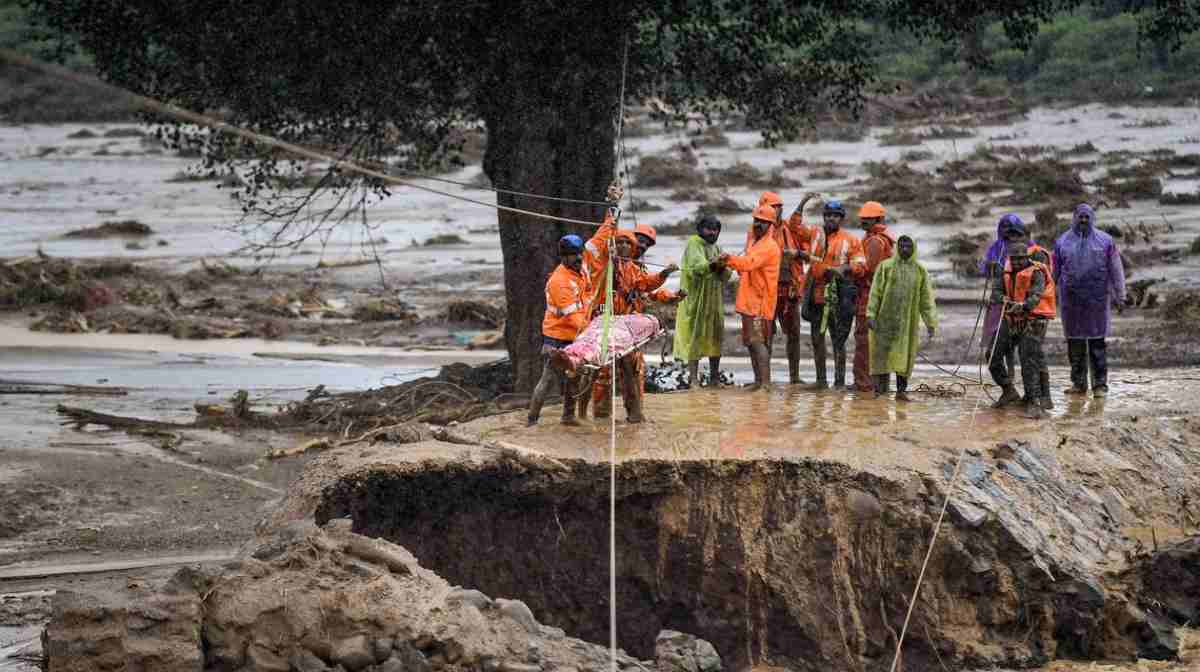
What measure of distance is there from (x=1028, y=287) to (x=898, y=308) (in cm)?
95

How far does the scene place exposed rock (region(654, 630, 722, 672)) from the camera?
815 centimetres

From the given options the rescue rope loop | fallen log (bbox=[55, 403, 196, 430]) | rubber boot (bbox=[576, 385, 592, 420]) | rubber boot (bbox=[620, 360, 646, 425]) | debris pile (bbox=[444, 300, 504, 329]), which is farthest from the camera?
debris pile (bbox=[444, 300, 504, 329])

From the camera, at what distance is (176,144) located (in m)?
13.3

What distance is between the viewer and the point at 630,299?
1048 centimetres

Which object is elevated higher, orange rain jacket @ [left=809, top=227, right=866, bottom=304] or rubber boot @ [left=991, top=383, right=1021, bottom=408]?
orange rain jacket @ [left=809, top=227, right=866, bottom=304]

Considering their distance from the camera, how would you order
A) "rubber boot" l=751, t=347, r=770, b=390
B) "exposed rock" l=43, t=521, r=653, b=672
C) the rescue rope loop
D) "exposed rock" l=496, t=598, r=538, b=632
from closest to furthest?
1. "exposed rock" l=43, t=521, r=653, b=672
2. "exposed rock" l=496, t=598, r=538, b=632
3. "rubber boot" l=751, t=347, r=770, b=390
4. the rescue rope loop

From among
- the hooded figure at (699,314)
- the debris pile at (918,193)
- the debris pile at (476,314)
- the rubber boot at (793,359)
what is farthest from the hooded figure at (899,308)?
the debris pile at (918,193)

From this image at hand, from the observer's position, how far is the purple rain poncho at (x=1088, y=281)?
12.1 meters

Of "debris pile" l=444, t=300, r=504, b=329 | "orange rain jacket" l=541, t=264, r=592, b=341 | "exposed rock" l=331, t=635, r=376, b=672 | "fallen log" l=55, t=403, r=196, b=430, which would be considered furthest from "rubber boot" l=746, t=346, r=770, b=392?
"debris pile" l=444, t=300, r=504, b=329

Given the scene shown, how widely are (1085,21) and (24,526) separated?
44.6 metres

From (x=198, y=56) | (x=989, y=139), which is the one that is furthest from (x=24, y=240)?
(x=989, y=139)

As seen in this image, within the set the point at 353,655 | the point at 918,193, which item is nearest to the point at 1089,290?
the point at 353,655

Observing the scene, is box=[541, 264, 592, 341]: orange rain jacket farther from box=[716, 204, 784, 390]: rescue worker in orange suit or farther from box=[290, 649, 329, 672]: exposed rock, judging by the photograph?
box=[290, 649, 329, 672]: exposed rock

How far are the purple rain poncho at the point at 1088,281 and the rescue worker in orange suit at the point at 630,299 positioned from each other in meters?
3.49
